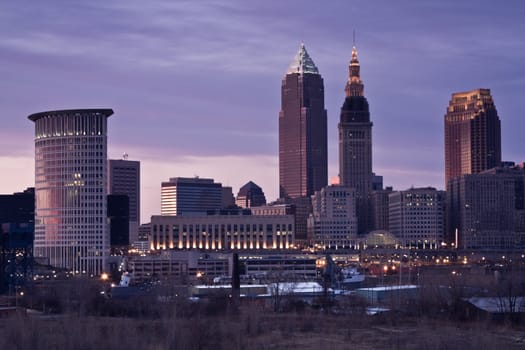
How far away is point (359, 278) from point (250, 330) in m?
83.4

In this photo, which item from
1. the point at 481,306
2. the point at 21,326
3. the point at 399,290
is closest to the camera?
the point at 21,326

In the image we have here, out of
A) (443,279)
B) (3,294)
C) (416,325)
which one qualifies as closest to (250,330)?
(416,325)

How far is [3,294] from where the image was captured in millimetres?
113812

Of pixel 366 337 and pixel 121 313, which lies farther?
pixel 121 313

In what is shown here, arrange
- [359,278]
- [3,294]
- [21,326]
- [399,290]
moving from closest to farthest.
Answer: [21,326], [399,290], [3,294], [359,278]

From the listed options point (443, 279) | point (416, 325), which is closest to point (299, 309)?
point (416, 325)

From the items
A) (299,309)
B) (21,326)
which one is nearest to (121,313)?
(299,309)

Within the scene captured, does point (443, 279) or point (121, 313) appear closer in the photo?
point (121, 313)

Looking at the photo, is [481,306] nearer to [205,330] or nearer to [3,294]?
[205,330]

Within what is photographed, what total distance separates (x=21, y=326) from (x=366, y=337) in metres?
20.6

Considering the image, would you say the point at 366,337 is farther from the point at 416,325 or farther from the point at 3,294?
the point at 3,294

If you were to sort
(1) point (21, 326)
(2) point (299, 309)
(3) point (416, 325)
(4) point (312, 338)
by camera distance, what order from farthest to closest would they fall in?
(2) point (299, 309) < (3) point (416, 325) < (4) point (312, 338) < (1) point (21, 326)

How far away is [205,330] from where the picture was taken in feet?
181

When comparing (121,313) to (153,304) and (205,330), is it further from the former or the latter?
(205,330)
